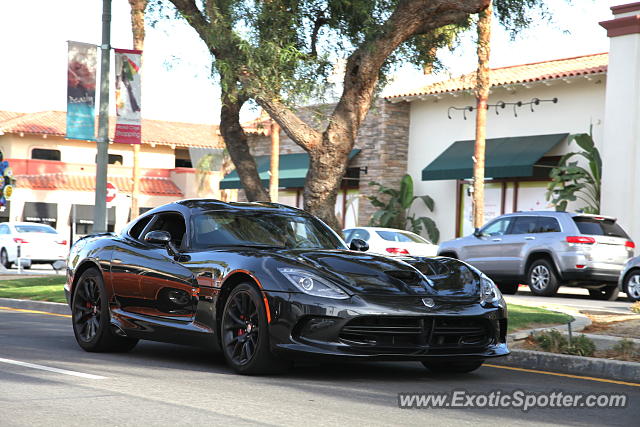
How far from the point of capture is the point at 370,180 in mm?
34906

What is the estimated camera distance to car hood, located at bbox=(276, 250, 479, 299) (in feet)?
25.3

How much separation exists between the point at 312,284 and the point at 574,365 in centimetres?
283

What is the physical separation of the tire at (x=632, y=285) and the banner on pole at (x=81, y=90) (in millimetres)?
10057

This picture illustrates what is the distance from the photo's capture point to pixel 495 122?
31.4m

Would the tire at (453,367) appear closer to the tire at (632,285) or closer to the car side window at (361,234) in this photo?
the tire at (632,285)

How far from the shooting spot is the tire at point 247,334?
7723 millimetres

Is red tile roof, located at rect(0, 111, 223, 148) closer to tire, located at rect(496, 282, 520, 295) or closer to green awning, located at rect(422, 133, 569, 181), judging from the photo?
green awning, located at rect(422, 133, 569, 181)

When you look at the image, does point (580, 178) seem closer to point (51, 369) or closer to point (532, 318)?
point (532, 318)

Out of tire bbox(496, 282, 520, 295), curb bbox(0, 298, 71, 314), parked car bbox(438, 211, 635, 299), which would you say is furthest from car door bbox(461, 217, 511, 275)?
curb bbox(0, 298, 71, 314)

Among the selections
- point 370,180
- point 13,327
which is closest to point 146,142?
point 370,180

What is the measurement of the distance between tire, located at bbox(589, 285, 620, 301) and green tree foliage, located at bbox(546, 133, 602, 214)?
5.30m

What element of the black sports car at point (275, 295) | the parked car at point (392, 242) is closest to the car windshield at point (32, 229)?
the parked car at point (392, 242)

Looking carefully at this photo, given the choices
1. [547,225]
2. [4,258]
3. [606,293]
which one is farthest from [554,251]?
[4,258]

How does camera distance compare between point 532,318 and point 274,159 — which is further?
point 274,159
